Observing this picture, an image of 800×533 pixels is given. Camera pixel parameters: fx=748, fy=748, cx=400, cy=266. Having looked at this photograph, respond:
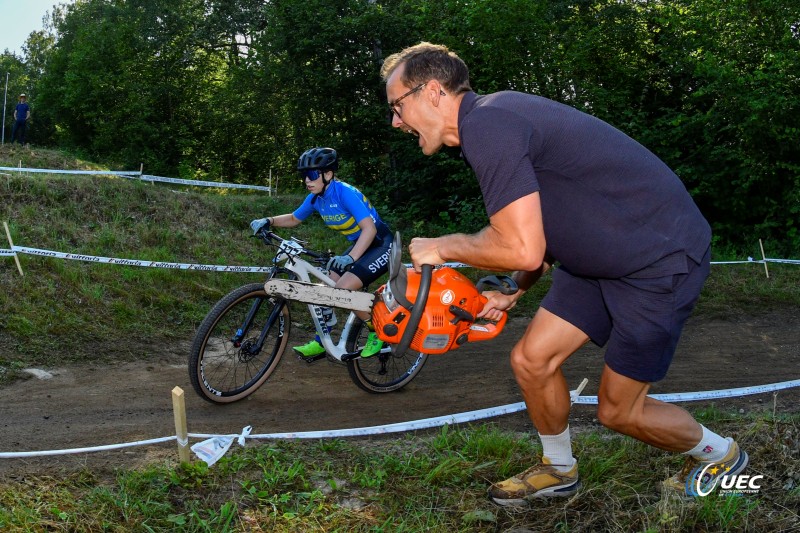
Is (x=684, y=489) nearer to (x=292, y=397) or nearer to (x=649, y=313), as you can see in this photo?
(x=649, y=313)

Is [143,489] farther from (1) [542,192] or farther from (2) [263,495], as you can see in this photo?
(1) [542,192]

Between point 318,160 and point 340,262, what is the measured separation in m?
0.89

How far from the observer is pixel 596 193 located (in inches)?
121

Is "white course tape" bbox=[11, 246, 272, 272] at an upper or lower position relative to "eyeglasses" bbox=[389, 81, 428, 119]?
lower

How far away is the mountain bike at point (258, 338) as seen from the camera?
532 cm

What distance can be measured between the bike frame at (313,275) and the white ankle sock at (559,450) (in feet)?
8.04

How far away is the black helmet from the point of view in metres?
5.95

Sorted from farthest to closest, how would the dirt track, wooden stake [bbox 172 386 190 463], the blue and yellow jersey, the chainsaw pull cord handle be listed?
the blue and yellow jersey → the dirt track → wooden stake [bbox 172 386 190 463] → the chainsaw pull cord handle

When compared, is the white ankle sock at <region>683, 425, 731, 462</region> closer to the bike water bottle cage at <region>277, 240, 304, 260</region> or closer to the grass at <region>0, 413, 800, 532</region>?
the grass at <region>0, 413, 800, 532</region>

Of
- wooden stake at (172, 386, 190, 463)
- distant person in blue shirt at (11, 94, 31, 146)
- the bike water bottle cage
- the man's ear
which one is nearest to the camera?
the man's ear

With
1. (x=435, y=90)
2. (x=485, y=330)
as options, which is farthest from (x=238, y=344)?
(x=435, y=90)

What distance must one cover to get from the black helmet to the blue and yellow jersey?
160mm

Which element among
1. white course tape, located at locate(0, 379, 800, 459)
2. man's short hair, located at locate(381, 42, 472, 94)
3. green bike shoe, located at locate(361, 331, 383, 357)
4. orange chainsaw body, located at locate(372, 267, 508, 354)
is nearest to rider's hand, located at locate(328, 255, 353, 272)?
green bike shoe, located at locate(361, 331, 383, 357)

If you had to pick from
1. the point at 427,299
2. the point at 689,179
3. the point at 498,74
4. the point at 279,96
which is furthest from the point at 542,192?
the point at 279,96
